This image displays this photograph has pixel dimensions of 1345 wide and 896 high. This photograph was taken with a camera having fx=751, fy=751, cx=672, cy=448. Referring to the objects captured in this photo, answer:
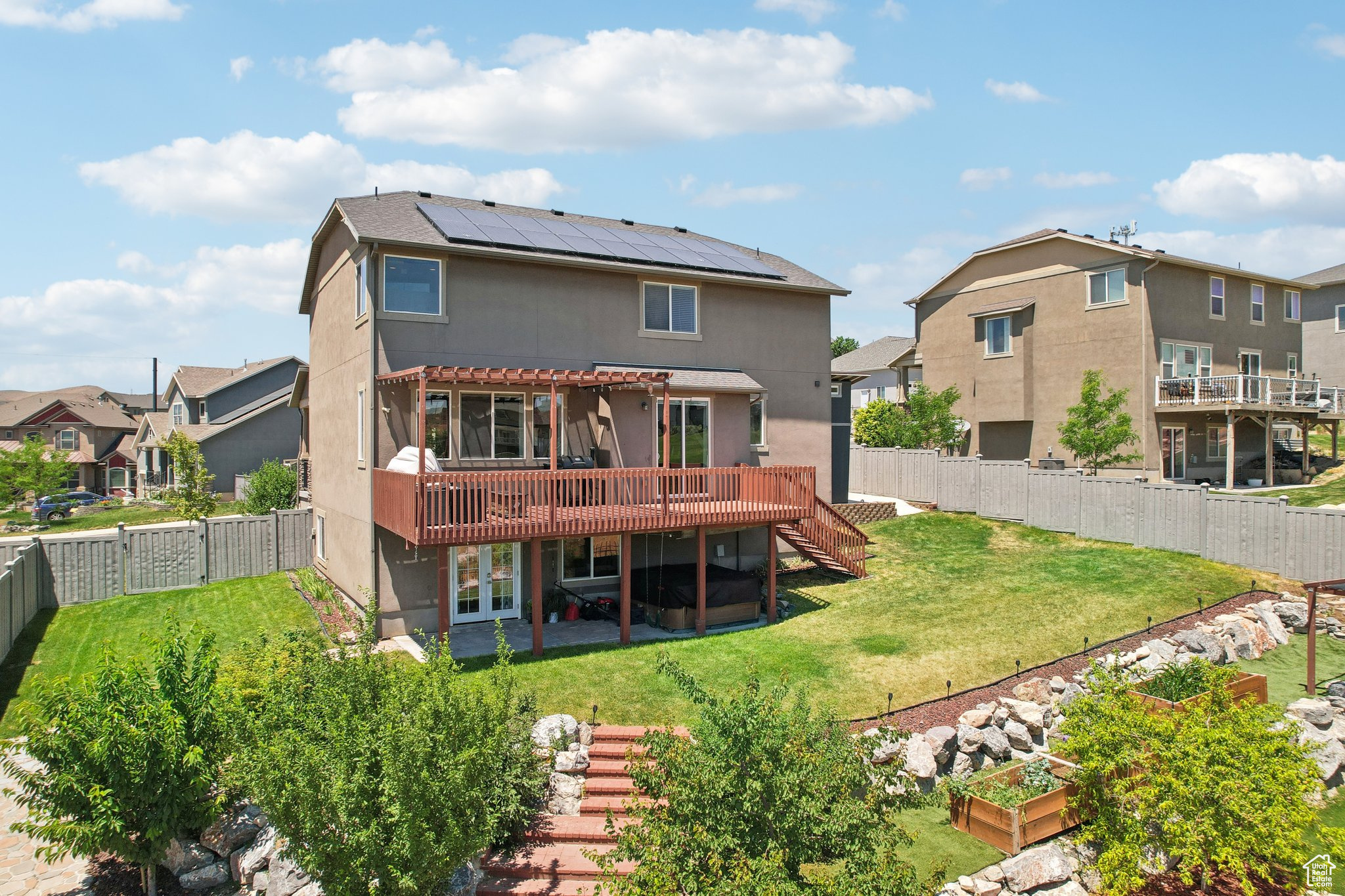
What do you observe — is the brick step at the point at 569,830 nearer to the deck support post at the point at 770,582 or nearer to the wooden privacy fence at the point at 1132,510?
the deck support post at the point at 770,582

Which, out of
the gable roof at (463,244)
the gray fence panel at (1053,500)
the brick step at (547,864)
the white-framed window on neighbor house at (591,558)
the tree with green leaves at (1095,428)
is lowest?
the brick step at (547,864)

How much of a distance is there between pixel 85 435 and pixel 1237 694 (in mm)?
65687

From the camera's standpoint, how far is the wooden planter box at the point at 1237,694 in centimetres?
1017

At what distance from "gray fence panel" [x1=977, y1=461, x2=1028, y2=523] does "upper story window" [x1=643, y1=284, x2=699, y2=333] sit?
10930 millimetres

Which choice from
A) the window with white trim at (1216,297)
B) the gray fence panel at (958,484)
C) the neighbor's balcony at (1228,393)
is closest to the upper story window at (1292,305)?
the neighbor's balcony at (1228,393)

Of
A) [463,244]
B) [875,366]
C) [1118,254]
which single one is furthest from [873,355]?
[463,244]

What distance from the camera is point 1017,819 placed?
8.95m

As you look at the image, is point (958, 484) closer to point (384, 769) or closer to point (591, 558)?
point (591, 558)

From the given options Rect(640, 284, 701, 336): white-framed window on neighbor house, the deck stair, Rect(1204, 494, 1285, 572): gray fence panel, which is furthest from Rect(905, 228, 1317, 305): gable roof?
the deck stair

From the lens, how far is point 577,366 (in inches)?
683

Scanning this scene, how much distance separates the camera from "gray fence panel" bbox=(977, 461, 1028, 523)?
22562mm

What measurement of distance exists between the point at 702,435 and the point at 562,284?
5.13 metres

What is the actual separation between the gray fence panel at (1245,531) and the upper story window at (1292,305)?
65.0ft

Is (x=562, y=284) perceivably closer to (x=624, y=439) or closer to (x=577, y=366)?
(x=577, y=366)
